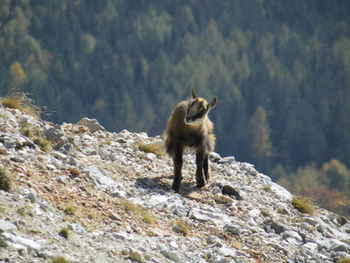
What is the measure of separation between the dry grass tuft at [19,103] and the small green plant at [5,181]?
15.7ft

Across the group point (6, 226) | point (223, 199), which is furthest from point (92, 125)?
point (6, 226)

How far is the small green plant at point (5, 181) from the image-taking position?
736cm

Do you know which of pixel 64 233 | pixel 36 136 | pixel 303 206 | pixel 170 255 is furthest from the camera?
pixel 303 206

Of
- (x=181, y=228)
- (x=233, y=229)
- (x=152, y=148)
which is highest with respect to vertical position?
(x=152, y=148)

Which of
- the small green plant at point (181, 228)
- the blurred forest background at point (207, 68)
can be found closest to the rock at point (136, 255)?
the small green plant at point (181, 228)

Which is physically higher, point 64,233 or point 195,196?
point 195,196

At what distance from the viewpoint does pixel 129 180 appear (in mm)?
10281

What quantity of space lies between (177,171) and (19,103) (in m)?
3.94

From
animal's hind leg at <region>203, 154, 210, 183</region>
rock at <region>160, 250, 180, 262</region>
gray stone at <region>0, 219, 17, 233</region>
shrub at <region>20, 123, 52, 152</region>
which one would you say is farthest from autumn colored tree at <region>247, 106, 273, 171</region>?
gray stone at <region>0, 219, 17, 233</region>

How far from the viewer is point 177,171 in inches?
426

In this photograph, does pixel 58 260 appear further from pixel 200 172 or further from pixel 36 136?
pixel 200 172

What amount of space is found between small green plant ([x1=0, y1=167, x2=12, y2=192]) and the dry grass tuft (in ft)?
15.7

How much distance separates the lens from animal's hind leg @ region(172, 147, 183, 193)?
10719mm

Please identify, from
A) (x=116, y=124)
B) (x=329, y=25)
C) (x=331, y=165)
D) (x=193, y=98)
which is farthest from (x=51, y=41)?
(x=193, y=98)
